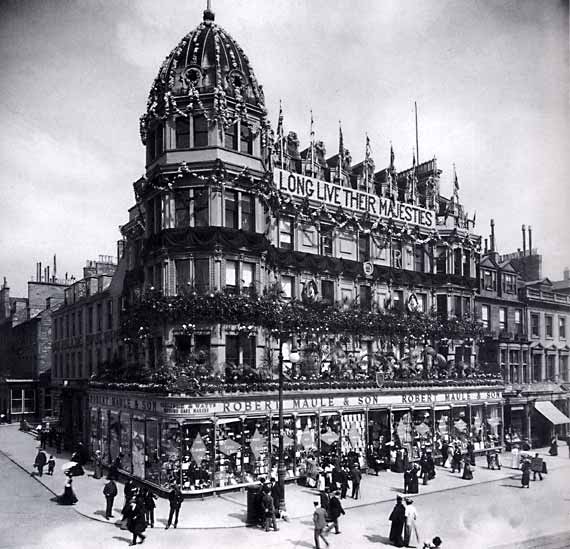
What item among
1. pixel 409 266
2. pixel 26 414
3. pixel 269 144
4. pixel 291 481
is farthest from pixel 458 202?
pixel 26 414

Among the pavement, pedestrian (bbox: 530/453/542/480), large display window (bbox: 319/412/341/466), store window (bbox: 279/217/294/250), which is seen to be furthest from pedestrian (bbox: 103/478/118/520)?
pedestrian (bbox: 530/453/542/480)

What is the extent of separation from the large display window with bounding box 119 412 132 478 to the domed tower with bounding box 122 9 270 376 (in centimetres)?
321

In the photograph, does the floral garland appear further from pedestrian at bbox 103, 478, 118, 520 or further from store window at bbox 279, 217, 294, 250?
pedestrian at bbox 103, 478, 118, 520

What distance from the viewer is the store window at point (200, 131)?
29.5m

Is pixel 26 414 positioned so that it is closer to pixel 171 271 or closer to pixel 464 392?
pixel 171 271

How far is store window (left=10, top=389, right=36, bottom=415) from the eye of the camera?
55.9m

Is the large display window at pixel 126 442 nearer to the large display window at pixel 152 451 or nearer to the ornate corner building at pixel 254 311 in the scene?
the ornate corner building at pixel 254 311

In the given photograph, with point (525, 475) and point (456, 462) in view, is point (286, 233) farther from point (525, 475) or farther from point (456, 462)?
point (525, 475)

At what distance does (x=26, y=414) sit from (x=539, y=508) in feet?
155

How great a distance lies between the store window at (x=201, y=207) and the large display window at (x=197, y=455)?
929 cm

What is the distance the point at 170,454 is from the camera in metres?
25.9

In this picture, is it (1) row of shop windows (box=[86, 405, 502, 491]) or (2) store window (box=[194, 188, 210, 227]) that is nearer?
(1) row of shop windows (box=[86, 405, 502, 491])

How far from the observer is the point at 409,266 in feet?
127

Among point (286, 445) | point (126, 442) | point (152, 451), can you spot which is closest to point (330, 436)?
point (286, 445)
